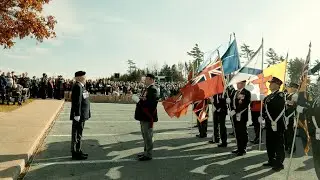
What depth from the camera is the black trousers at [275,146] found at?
8266mm

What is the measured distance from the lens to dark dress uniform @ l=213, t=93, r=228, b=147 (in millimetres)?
10703

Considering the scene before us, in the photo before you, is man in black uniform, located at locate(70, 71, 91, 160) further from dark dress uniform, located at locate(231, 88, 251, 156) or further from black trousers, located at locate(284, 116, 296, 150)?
black trousers, located at locate(284, 116, 296, 150)

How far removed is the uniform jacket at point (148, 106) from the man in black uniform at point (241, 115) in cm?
234

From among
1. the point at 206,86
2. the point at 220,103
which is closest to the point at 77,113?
the point at 206,86

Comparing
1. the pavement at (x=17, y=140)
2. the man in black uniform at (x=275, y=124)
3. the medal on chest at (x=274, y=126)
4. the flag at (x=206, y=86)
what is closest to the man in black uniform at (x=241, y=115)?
the flag at (x=206, y=86)

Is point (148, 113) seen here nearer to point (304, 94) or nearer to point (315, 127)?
point (304, 94)

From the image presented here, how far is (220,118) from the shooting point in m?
10.9

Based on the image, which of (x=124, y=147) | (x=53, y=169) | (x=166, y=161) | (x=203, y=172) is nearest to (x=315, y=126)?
(x=203, y=172)

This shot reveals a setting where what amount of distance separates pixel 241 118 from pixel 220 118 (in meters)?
1.18

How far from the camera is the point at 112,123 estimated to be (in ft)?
51.0

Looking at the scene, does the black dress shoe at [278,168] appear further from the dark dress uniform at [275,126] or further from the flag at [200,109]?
the flag at [200,109]

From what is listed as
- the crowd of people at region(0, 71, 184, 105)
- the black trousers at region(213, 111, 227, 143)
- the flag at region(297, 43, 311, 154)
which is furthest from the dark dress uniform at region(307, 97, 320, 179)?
the crowd of people at region(0, 71, 184, 105)

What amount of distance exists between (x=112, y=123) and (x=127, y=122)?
0.80 metres

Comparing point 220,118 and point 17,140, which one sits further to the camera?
point 220,118
